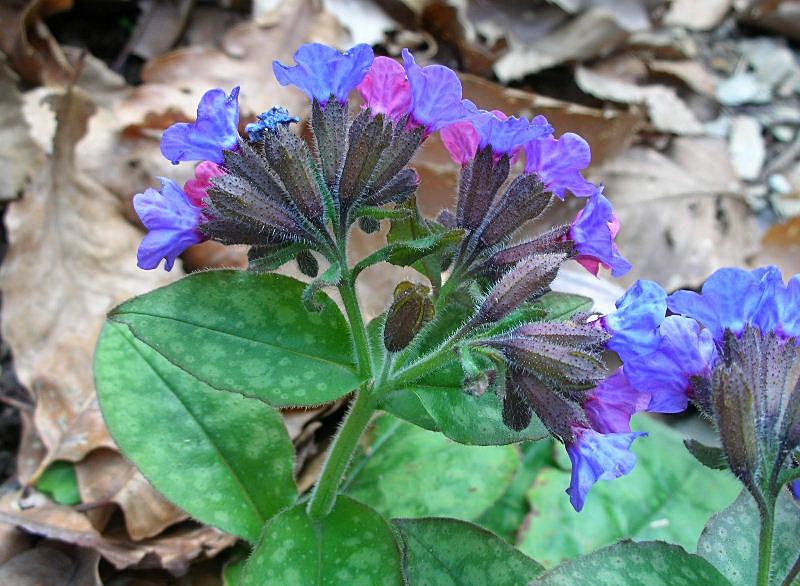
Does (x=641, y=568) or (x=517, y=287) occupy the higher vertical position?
(x=517, y=287)

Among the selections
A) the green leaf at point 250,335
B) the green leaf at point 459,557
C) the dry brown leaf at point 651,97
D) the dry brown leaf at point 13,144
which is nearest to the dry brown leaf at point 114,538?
the green leaf at point 459,557

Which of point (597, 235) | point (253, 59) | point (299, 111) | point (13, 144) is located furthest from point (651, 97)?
point (13, 144)

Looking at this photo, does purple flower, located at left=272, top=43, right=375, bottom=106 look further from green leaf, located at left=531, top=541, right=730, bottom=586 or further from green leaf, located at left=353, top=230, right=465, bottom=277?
green leaf, located at left=531, top=541, right=730, bottom=586

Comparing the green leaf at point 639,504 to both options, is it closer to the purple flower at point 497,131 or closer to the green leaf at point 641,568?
the green leaf at point 641,568

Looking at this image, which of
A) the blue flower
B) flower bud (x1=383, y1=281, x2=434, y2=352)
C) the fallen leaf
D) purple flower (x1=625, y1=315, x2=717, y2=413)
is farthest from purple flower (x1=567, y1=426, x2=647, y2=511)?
the fallen leaf

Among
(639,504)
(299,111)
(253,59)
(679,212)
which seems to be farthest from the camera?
(679,212)

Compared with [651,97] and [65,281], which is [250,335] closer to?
[65,281]

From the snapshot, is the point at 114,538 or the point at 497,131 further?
the point at 114,538
